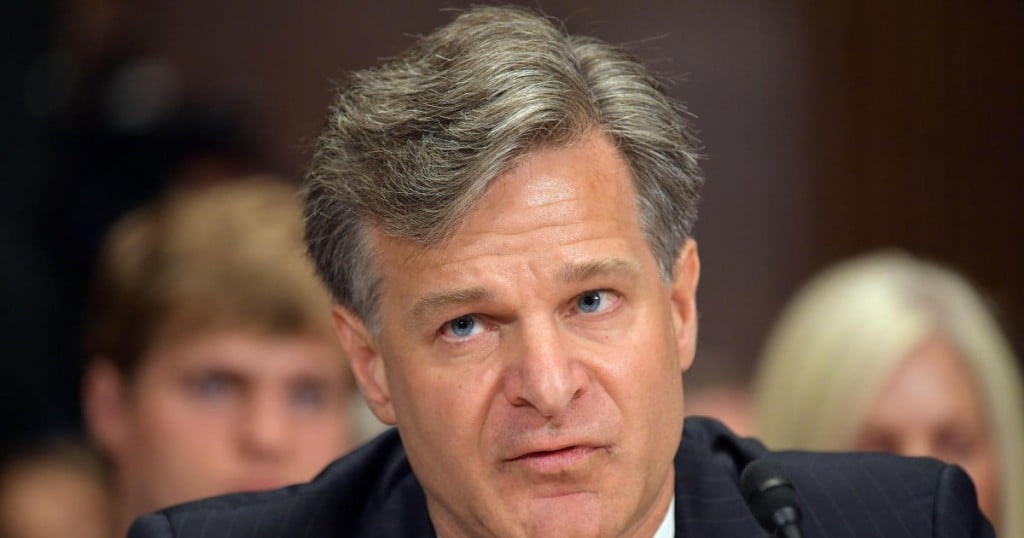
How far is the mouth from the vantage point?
2.36 m

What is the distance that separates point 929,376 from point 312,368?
1549mm

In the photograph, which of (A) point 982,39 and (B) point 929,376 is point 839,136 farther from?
(B) point 929,376

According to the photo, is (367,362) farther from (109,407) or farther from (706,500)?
(109,407)

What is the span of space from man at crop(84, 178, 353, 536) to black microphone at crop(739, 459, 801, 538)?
5.40ft

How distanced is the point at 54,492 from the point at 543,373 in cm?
261

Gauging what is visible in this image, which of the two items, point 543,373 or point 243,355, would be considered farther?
point 243,355

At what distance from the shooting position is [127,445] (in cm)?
405

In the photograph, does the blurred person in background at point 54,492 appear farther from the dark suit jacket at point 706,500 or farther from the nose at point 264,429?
the dark suit jacket at point 706,500

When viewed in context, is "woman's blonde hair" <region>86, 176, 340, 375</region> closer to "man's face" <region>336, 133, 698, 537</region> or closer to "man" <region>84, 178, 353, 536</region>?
"man" <region>84, 178, 353, 536</region>

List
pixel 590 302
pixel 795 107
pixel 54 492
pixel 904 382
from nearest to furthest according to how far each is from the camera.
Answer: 1. pixel 590 302
2. pixel 904 382
3. pixel 54 492
4. pixel 795 107

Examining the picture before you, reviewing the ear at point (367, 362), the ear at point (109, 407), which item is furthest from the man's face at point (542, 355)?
the ear at point (109, 407)

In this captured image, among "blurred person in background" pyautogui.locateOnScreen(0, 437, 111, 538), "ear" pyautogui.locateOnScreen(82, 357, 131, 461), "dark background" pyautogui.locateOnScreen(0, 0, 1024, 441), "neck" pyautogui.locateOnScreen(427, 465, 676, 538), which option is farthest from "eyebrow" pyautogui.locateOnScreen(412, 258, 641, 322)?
"dark background" pyautogui.locateOnScreen(0, 0, 1024, 441)

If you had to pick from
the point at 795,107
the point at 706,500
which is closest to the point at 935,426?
the point at 706,500

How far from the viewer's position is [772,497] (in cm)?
250
